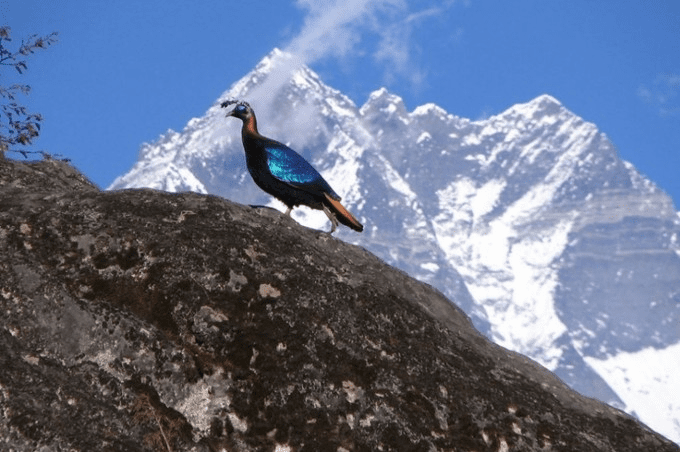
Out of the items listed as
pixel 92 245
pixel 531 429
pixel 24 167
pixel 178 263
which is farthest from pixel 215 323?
pixel 24 167

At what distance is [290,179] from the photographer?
1138cm

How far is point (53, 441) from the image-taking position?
23.8ft

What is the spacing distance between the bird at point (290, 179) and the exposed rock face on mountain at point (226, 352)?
3.82ft

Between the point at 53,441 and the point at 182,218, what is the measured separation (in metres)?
2.81

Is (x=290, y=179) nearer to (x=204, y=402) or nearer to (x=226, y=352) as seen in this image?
(x=226, y=352)

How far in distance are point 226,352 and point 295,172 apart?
332 cm

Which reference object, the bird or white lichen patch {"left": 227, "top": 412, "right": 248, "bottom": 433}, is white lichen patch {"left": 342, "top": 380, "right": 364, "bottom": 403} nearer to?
white lichen patch {"left": 227, "top": 412, "right": 248, "bottom": 433}

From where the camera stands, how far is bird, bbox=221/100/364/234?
11.1m

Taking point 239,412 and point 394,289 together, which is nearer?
point 239,412

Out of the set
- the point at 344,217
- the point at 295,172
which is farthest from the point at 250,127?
the point at 344,217

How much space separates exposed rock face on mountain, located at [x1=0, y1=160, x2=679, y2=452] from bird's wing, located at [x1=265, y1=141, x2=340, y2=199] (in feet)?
4.67

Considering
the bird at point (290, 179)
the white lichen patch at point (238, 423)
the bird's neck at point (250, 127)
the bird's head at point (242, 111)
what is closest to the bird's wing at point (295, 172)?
the bird at point (290, 179)

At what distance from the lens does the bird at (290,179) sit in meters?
11.1

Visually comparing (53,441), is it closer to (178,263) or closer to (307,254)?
(178,263)
